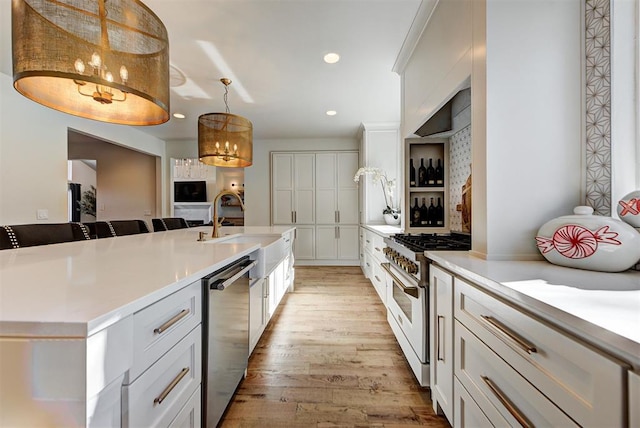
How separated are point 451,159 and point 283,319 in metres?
2.17

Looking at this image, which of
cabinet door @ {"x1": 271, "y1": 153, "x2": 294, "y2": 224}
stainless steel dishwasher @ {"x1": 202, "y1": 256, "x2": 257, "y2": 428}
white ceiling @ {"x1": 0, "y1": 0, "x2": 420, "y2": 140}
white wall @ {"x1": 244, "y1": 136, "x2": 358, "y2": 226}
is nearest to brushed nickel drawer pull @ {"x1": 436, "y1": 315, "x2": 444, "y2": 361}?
stainless steel dishwasher @ {"x1": 202, "y1": 256, "x2": 257, "y2": 428}

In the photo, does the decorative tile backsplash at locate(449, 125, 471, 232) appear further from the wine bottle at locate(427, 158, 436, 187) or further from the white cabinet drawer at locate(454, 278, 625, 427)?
the white cabinet drawer at locate(454, 278, 625, 427)

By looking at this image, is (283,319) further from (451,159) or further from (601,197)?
(601,197)

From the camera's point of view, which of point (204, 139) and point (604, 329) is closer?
point (604, 329)

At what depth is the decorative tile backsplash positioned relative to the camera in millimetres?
2219

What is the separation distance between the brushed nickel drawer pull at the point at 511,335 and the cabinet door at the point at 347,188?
14.8 ft

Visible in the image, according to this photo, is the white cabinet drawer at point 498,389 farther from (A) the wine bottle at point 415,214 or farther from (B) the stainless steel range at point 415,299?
(A) the wine bottle at point 415,214

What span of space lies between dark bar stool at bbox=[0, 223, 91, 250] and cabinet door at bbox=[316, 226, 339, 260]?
3743mm

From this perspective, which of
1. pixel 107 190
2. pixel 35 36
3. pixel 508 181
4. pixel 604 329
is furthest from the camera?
pixel 107 190

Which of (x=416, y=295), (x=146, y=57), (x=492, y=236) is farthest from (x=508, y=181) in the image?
(x=146, y=57)

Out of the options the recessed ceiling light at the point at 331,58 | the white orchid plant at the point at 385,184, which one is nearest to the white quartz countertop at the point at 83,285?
the recessed ceiling light at the point at 331,58

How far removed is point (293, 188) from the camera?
5512 millimetres

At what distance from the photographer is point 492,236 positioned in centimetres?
128

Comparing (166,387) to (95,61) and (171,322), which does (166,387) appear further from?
(95,61)
